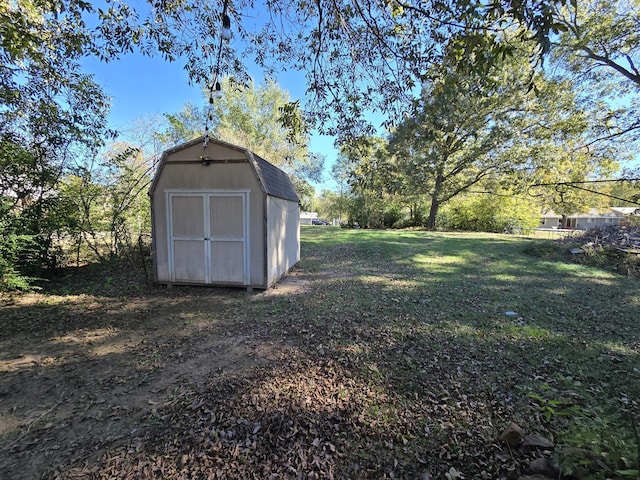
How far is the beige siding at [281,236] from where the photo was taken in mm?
5480

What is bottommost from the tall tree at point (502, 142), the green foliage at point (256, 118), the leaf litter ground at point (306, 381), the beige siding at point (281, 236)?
the leaf litter ground at point (306, 381)

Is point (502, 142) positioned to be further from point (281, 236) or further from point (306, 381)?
point (306, 381)

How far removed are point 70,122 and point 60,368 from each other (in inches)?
202

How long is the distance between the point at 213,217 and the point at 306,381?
3.81 meters

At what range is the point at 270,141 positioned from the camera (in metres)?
20.1

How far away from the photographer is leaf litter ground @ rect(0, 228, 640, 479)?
5.87 ft

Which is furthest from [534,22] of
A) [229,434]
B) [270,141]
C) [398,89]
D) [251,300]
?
[270,141]

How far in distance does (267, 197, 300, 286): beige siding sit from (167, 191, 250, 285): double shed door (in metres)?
0.43

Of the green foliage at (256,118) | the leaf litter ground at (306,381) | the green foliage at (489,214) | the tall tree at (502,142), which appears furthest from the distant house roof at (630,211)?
the green foliage at (256,118)

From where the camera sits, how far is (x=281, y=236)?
6.19 meters

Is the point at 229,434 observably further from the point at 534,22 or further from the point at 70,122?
the point at 70,122

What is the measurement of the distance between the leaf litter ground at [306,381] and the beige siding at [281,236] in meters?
0.77

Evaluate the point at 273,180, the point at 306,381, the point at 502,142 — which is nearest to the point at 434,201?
the point at 502,142

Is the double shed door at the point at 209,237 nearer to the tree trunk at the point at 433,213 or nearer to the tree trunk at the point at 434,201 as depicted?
the tree trunk at the point at 434,201
